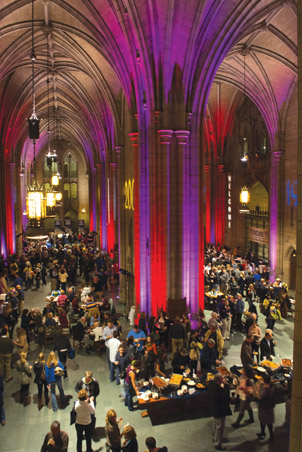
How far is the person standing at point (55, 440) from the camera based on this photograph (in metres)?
5.29

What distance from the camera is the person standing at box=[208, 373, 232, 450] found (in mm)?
6434

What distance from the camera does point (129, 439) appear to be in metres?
5.25

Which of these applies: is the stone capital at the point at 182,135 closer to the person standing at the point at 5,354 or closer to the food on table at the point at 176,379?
the food on table at the point at 176,379

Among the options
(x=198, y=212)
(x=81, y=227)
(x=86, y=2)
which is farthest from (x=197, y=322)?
(x=81, y=227)

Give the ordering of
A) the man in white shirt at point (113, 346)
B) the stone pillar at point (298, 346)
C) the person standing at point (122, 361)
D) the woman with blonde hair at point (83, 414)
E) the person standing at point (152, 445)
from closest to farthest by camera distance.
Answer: the stone pillar at point (298, 346)
the person standing at point (152, 445)
the woman with blonde hair at point (83, 414)
the person standing at point (122, 361)
the man in white shirt at point (113, 346)

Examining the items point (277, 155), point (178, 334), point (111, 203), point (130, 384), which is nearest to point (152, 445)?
point (130, 384)

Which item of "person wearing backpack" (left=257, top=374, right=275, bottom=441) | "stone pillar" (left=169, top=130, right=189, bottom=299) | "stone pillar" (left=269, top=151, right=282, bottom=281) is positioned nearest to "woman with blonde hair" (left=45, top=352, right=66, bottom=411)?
"person wearing backpack" (left=257, top=374, right=275, bottom=441)

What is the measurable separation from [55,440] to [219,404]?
2.84 metres

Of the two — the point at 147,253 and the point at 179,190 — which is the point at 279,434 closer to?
the point at 147,253

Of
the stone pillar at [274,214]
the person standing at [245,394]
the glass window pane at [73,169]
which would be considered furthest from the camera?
the glass window pane at [73,169]

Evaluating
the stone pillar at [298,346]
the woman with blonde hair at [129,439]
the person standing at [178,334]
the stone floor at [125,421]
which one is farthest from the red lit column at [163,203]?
the stone pillar at [298,346]

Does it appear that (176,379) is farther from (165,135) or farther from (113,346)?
(165,135)

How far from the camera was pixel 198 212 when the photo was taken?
12602 mm

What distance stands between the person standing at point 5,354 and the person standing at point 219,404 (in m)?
5.08
